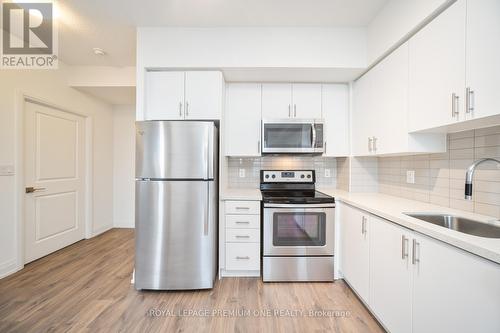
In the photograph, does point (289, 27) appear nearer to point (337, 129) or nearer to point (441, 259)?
point (337, 129)

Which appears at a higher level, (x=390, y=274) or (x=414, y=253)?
(x=414, y=253)

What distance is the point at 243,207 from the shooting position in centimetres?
225

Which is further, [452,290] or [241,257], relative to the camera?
[241,257]

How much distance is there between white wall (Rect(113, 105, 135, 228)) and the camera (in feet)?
12.9

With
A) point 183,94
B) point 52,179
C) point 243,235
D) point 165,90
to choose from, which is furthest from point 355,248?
point 52,179

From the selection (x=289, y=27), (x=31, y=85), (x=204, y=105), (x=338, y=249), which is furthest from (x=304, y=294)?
(x=31, y=85)

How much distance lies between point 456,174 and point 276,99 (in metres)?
1.75

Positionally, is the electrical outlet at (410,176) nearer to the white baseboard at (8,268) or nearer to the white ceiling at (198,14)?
the white ceiling at (198,14)

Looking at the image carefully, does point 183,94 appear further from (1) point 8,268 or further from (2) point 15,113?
(1) point 8,268

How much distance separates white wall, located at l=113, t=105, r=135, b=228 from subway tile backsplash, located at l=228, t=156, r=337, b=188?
7.10 feet

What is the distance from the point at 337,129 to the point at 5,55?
12.1ft

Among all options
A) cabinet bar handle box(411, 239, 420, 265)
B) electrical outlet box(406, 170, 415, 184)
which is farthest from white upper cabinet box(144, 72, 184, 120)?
electrical outlet box(406, 170, 415, 184)

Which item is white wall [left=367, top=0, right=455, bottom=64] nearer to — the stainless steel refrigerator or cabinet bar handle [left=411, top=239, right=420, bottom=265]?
cabinet bar handle [left=411, top=239, right=420, bottom=265]

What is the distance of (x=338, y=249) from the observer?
2246 millimetres
